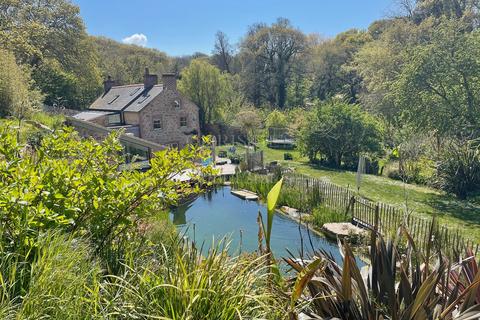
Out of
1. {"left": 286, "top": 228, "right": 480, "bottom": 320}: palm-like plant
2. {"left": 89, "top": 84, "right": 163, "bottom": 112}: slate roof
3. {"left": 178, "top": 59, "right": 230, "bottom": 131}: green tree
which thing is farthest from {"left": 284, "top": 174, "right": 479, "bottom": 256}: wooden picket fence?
{"left": 178, "top": 59, "right": 230, "bottom": 131}: green tree

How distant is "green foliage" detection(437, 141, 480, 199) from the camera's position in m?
13.9

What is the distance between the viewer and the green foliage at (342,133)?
22188 millimetres

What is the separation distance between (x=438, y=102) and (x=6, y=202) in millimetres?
16040

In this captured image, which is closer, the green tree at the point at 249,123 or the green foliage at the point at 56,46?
the green foliage at the point at 56,46

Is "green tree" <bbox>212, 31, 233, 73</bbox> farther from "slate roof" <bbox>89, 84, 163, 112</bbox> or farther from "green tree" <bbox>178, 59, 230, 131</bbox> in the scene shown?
"slate roof" <bbox>89, 84, 163, 112</bbox>

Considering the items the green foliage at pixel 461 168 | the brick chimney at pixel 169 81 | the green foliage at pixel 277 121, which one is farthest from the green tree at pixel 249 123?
the green foliage at pixel 461 168

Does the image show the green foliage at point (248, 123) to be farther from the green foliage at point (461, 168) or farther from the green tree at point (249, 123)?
the green foliage at point (461, 168)

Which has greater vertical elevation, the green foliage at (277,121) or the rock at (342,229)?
the green foliage at (277,121)

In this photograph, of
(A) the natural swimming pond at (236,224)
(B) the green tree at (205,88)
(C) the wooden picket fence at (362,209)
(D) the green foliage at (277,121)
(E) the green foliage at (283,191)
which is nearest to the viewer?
(C) the wooden picket fence at (362,209)

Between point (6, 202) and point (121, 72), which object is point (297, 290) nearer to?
point (6, 202)

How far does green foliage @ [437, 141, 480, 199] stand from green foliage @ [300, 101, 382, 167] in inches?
298

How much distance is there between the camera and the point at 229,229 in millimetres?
10930

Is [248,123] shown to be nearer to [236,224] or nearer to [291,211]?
[291,211]

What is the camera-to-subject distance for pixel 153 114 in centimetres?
2422
